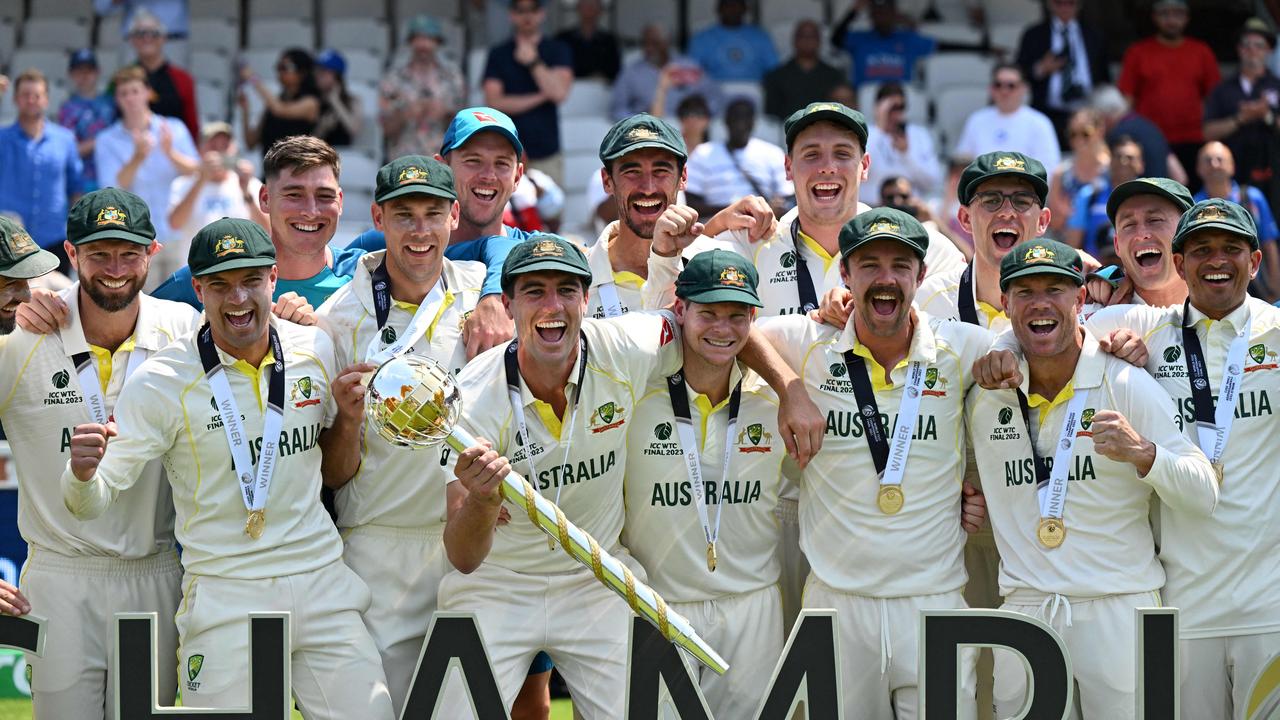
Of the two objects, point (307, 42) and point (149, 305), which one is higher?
point (307, 42)

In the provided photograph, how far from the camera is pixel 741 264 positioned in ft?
19.1

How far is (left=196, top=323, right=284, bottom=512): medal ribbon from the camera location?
5.74 metres

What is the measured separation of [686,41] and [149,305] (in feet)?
32.0

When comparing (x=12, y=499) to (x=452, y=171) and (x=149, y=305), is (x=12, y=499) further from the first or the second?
(x=452, y=171)

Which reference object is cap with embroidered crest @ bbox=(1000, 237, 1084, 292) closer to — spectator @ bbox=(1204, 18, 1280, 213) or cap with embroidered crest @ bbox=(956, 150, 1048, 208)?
cap with embroidered crest @ bbox=(956, 150, 1048, 208)

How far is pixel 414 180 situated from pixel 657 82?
7.51 m

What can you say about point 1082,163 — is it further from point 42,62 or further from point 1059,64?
point 42,62

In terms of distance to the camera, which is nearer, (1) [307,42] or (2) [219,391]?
(2) [219,391]

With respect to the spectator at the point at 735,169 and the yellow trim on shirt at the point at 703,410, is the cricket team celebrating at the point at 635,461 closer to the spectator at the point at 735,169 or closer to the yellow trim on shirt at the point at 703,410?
the yellow trim on shirt at the point at 703,410

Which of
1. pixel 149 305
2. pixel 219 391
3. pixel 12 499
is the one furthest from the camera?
pixel 12 499

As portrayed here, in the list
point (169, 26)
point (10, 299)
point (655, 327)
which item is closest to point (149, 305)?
point (10, 299)

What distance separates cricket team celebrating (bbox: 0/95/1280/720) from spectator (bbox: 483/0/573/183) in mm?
6491

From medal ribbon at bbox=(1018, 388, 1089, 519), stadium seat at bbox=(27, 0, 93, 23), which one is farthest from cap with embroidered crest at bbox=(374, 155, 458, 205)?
stadium seat at bbox=(27, 0, 93, 23)

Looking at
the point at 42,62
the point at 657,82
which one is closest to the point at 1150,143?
the point at 657,82
